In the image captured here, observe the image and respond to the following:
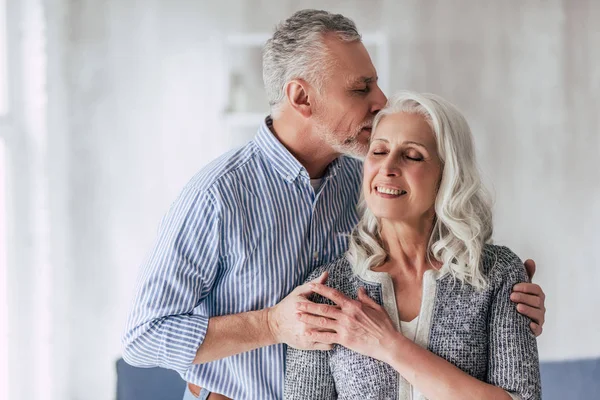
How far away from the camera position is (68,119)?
3.43 m

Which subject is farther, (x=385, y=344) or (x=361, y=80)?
(x=361, y=80)

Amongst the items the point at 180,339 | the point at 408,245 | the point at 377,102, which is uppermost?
the point at 377,102

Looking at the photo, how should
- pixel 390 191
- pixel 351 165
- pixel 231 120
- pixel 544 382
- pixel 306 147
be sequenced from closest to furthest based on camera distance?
pixel 390 191 → pixel 306 147 → pixel 351 165 → pixel 544 382 → pixel 231 120

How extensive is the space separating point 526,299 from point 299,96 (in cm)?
79

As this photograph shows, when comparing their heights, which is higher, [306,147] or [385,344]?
[306,147]

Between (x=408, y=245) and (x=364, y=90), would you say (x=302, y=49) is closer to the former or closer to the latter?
(x=364, y=90)

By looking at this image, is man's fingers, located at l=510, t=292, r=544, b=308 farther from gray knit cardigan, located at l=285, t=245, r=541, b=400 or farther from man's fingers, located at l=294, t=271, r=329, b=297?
man's fingers, located at l=294, t=271, r=329, b=297

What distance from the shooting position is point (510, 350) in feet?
5.24

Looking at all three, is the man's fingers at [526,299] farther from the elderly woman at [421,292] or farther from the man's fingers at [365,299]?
the man's fingers at [365,299]

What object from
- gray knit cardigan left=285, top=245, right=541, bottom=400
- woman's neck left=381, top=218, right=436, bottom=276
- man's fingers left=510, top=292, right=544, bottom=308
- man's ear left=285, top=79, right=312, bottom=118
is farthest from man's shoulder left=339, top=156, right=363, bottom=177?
man's fingers left=510, top=292, right=544, bottom=308

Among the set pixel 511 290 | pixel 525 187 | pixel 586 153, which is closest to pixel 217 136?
pixel 525 187

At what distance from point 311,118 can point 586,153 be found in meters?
2.10

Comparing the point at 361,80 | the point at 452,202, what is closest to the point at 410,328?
the point at 452,202

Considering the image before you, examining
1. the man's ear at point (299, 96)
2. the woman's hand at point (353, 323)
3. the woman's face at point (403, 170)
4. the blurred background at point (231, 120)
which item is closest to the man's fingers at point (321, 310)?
the woman's hand at point (353, 323)
